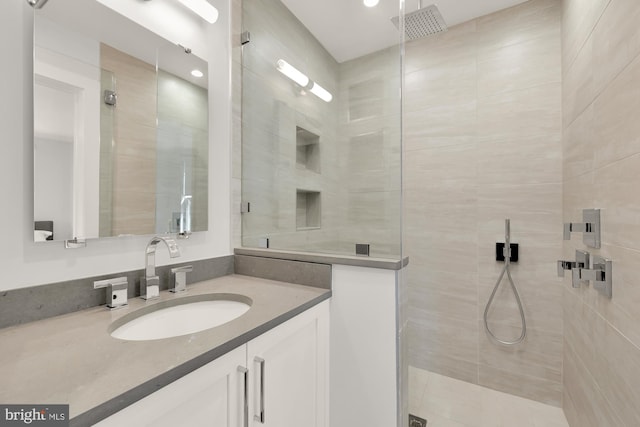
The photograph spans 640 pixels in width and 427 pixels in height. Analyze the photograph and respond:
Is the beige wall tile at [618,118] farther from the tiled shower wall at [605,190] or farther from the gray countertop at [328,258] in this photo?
the gray countertop at [328,258]

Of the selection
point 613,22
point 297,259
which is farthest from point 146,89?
point 613,22

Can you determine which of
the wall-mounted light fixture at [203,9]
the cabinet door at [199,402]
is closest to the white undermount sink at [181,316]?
the cabinet door at [199,402]

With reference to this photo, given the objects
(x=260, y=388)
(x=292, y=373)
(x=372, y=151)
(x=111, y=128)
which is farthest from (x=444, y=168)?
(x=111, y=128)

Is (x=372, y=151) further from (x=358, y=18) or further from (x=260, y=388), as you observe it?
(x=260, y=388)

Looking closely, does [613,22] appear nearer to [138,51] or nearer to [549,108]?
[549,108]

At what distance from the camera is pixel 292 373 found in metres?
1.00

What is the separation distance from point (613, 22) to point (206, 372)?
1.81 meters

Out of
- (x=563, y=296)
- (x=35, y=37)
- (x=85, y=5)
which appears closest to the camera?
(x=35, y=37)

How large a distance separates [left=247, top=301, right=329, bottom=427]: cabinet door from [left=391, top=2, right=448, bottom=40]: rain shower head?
1680 millimetres

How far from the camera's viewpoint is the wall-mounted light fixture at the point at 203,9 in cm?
129

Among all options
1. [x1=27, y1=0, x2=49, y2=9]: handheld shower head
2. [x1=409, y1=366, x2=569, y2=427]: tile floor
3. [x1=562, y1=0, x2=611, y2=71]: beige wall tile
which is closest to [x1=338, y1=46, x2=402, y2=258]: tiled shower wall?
[x1=562, y1=0, x2=611, y2=71]: beige wall tile

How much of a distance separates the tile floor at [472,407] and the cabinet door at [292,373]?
35.9 inches

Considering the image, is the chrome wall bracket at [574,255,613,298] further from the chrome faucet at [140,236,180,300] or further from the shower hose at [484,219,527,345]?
the chrome faucet at [140,236,180,300]

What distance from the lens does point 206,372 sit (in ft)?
2.30
